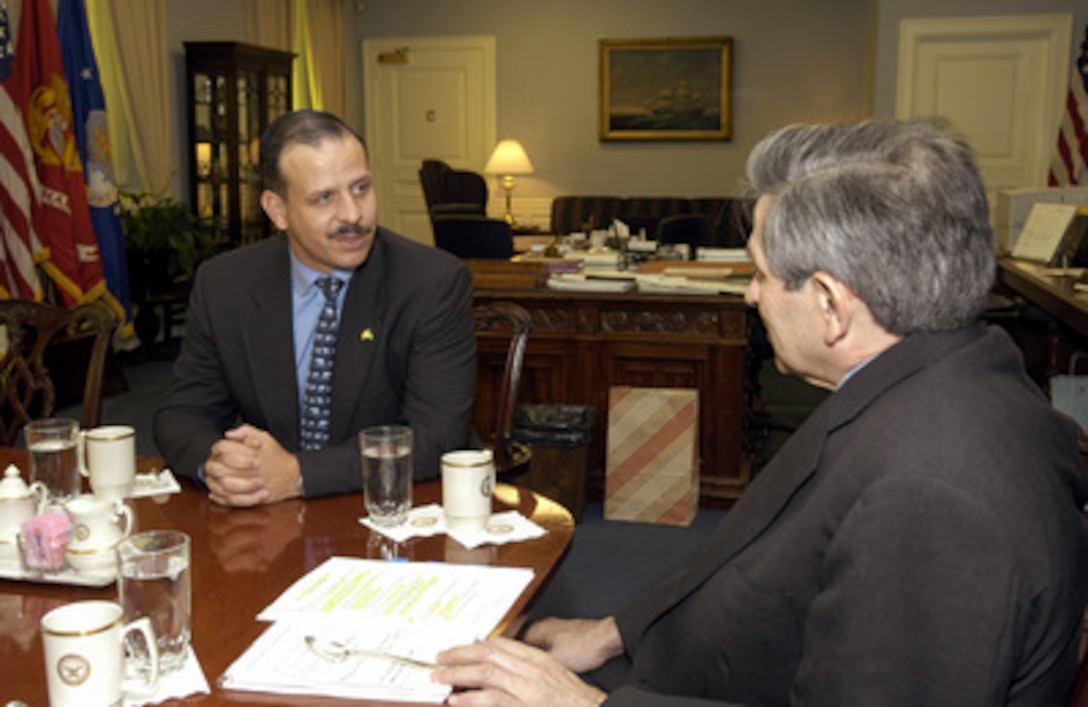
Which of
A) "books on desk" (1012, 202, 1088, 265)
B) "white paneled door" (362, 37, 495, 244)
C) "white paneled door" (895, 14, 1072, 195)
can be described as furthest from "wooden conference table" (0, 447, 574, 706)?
"white paneled door" (362, 37, 495, 244)

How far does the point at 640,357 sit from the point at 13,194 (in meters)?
3.33

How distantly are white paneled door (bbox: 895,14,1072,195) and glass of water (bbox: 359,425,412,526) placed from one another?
682 cm

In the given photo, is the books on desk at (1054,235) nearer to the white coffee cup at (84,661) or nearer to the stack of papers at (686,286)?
the stack of papers at (686,286)

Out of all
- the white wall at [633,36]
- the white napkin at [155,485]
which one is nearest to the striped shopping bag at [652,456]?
the white napkin at [155,485]

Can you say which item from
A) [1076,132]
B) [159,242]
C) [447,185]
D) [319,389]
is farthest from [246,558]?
[447,185]

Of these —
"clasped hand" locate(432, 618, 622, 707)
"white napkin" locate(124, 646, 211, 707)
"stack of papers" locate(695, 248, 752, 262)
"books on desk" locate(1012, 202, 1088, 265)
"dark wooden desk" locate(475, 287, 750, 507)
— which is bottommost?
"dark wooden desk" locate(475, 287, 750, 507)

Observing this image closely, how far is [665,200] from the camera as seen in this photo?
9672mm

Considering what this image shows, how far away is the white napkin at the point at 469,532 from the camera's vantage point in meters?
1.56

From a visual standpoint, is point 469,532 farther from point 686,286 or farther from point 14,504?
point 686,286

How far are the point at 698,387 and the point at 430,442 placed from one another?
7.40ft

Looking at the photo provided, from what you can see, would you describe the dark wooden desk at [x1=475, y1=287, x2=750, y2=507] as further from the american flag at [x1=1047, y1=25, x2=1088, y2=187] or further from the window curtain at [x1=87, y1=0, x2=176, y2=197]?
the american flag at [x1=1047, y1=25, x2=1088, y2=187]

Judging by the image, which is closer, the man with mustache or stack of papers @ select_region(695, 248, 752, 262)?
the man with mustache

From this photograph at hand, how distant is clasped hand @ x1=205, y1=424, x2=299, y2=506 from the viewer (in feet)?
5.57

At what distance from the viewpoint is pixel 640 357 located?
4.13 m
